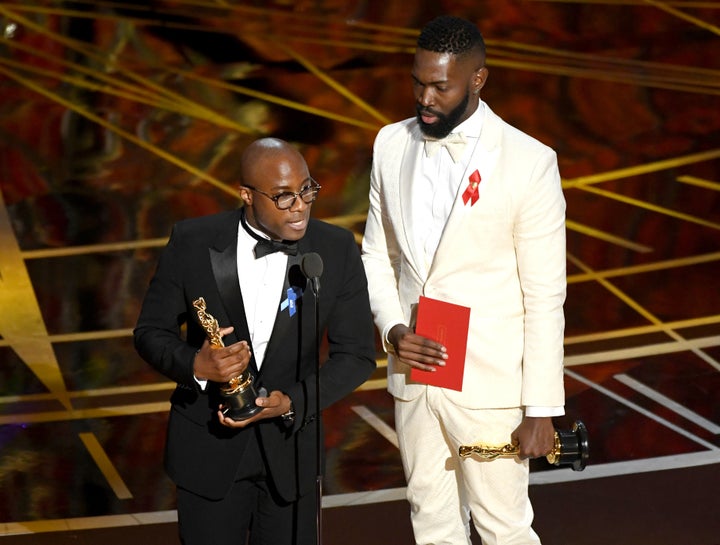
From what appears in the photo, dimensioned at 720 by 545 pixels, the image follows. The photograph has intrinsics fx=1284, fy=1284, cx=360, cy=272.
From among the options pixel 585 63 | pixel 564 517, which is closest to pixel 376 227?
pixel 564 517

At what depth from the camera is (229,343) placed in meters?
3.34

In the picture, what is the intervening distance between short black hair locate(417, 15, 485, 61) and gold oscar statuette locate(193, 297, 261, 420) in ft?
3.14

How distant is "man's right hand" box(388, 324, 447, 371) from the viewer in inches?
141

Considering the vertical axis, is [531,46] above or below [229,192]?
above

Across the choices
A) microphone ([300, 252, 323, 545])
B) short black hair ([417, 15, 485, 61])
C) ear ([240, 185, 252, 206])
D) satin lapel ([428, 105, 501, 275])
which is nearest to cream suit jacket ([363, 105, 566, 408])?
satin lapel ([428, 105, 501, 275])

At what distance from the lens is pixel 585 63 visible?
9258 millimetres

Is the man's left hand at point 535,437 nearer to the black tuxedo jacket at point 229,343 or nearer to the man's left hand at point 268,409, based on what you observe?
the black tuxedo jacket at point 229,343

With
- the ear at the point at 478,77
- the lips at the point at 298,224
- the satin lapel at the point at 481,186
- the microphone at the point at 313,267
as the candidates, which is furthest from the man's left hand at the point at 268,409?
the ear at the point at 478,77

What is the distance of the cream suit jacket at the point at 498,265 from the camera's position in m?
3.53

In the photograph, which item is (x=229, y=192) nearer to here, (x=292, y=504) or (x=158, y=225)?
(x=158, y=225)

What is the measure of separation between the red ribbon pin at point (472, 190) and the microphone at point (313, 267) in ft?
1.90

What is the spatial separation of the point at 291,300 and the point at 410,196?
0.54 meters

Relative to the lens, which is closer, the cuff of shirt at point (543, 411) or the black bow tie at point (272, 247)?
the black bow tie at point (272, 247)

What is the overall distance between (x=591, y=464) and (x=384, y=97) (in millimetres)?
4140
